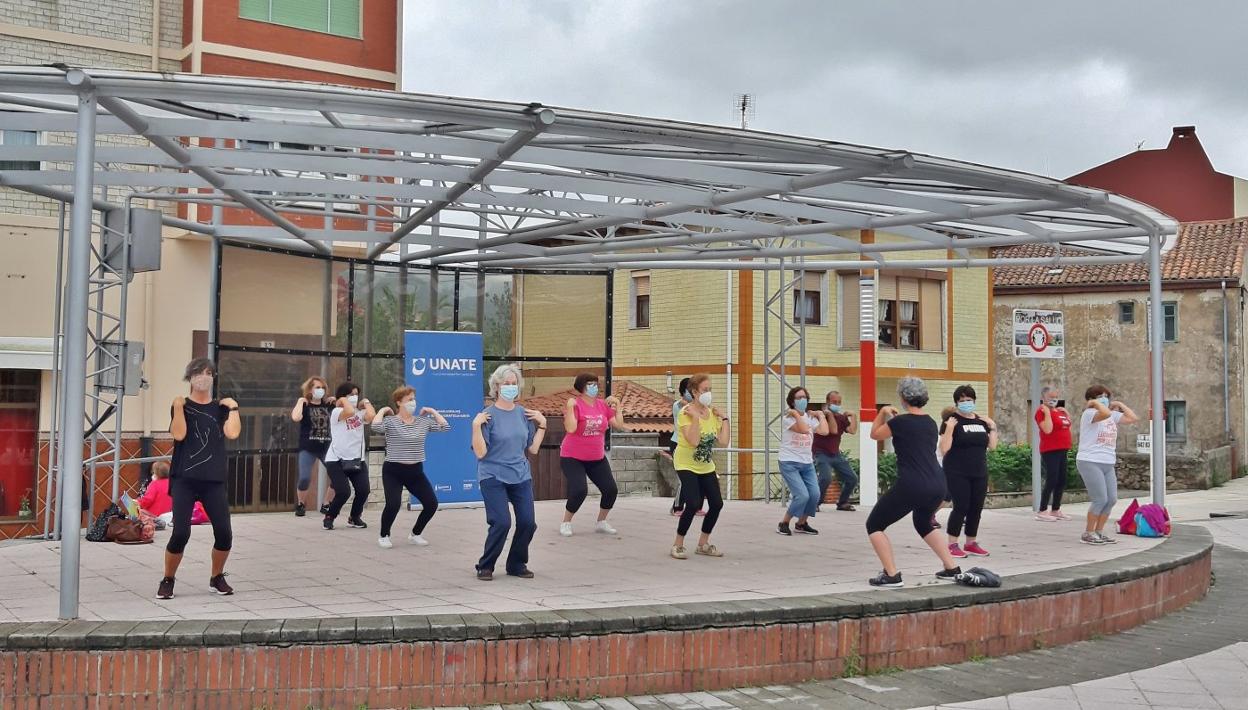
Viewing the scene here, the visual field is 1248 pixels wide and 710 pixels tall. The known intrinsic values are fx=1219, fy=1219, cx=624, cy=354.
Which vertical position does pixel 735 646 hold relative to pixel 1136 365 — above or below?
below

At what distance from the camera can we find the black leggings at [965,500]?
34.4 ft

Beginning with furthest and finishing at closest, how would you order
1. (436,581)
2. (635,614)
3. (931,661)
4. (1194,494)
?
(1194,494) < (436,581) < (931,661) < (635,614)

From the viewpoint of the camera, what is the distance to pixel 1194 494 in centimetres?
2917

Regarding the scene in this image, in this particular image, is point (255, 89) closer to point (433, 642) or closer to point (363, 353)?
point (433, 642)

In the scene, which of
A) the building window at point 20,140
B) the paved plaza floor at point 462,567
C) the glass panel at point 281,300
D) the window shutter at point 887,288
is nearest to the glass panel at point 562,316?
the glass panel at point 281,300

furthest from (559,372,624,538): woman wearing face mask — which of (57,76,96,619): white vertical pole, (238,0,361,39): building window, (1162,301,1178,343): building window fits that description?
(1162,301,1178,343): building window

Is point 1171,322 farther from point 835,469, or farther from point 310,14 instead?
point 310,14

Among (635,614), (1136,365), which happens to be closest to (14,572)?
(635,614)

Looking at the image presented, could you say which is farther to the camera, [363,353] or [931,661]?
[363,353]

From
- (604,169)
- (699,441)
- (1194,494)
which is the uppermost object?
(604,169)

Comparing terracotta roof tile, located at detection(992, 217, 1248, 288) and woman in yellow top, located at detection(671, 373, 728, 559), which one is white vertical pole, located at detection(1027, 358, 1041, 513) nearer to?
woman in yellow top, located at detection(671, 373, 728, 559)

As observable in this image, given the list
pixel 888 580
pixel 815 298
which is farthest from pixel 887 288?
pixel 888 580

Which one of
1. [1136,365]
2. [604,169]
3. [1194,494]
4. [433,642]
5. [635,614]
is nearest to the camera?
[433,642]

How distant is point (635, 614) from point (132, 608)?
123 inches
